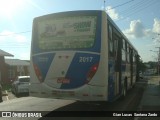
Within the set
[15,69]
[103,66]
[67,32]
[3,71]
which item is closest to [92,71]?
[103,66]

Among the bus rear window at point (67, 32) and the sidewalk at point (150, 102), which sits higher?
the bus rear window at point (67, 32)

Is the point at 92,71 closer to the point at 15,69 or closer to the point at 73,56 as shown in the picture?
the point at 73,56

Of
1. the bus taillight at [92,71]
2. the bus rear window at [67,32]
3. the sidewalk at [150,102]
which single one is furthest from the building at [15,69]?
the bus taillight at [92,71]

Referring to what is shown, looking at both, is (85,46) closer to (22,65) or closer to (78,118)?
(78,118)

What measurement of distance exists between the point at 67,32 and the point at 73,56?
37.7 inches

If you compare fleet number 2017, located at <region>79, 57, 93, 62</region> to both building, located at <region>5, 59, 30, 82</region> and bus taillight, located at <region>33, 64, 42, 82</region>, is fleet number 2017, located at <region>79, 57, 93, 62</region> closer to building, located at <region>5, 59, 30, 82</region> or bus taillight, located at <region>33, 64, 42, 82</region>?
bus taillight, located at <region>33, 64, 42, 82</region>

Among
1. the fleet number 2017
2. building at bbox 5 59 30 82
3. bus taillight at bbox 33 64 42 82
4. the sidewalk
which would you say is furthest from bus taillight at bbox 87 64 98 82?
building at bbox 5 59 30 82

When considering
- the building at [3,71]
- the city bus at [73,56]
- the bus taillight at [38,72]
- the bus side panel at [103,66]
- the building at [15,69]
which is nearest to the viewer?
the bus side panel at [103,66]

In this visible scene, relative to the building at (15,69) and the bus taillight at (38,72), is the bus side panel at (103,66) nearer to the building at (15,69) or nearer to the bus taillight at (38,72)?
the bus taillight at (38,72)

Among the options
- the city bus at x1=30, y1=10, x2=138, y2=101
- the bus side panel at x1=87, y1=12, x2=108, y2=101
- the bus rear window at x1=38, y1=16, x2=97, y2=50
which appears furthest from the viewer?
the bus rear window at x1=38, y1=16, x2=97, y2=50

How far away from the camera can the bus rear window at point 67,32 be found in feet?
40.3

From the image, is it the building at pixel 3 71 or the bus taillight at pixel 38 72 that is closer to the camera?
the bus taillight at pixel 38 72

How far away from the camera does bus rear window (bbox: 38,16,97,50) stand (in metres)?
12.3

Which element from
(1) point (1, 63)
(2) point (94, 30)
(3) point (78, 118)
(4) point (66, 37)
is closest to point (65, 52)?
(4) point (66, 37)
